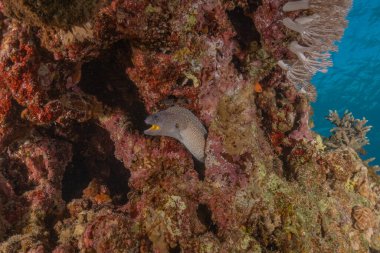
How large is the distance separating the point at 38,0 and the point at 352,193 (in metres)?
5.22

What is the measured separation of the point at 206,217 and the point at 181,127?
3.52 ft

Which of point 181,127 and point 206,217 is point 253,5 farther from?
point 206,217

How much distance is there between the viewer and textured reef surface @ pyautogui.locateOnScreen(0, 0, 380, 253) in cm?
302

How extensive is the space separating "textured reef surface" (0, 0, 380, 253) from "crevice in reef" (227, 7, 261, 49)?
0.02 meters

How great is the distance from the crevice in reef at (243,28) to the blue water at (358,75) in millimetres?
20079

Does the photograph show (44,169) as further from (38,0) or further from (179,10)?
(179,10)

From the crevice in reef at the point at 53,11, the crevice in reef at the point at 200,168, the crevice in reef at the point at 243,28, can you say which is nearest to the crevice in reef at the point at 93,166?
the crevice in reef at the point at 200,168

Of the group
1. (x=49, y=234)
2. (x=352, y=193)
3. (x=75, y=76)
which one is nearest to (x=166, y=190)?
(x=49, y=234)

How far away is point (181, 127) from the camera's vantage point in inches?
134

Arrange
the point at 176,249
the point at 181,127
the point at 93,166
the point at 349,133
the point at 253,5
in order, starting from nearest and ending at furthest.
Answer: the point at 176,249, the point at 181,127, the point at 253,5, the point at 93,166, the point at 349,133

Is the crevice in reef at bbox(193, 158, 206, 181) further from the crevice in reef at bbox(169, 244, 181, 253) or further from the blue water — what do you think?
the blue water

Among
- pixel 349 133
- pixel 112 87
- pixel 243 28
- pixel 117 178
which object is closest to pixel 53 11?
pixel 112 87

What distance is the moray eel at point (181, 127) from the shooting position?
3398mm

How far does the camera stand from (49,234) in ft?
11.9
